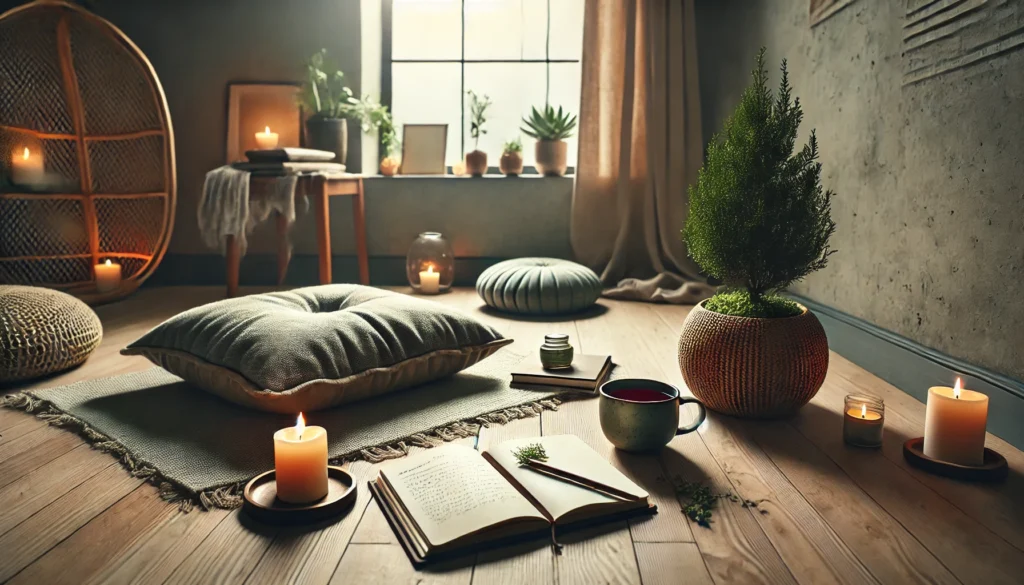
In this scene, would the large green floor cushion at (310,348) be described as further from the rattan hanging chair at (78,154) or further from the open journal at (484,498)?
the rattan hanging chair at (78,154)

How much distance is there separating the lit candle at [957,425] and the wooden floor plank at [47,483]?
156cm

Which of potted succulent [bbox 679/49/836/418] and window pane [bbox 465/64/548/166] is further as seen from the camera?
window pane [bbox 465/64/548/166]

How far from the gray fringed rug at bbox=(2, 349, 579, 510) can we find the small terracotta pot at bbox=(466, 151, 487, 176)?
6.29 ft

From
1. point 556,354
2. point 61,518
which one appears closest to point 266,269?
point 556,354

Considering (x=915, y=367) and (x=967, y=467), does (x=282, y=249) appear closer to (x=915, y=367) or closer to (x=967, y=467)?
(x=915, y=367)

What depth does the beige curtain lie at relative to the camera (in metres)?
3.58

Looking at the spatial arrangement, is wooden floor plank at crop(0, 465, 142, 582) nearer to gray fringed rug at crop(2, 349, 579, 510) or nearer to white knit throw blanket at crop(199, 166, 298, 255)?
gray fringed rug at crop(2, 349, 579, 510)

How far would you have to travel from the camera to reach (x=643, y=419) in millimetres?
1450

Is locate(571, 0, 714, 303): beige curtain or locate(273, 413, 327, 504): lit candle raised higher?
locate(571, 0, 714, 303): beige curtain

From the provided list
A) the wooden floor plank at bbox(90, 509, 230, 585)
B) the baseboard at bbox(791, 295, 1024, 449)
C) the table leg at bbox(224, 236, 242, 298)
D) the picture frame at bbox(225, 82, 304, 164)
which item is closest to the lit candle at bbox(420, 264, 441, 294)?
the table leg at bbox(224, 236, 242, 298)

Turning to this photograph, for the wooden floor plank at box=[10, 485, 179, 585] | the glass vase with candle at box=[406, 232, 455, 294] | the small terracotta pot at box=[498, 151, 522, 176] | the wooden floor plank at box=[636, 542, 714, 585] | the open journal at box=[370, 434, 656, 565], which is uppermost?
the small terracotta pot at box=[498, 151, 522, 176]

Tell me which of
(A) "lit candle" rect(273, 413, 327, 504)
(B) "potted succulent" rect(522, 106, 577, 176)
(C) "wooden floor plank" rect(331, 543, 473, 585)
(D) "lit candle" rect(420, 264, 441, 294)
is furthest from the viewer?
(B) "potted succulent" rect(522, 106, 577, 176)

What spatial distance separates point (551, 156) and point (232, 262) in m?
1.57

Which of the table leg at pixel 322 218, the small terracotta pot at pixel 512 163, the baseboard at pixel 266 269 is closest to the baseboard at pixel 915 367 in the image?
the small terracotta pot at pixel 512 163
